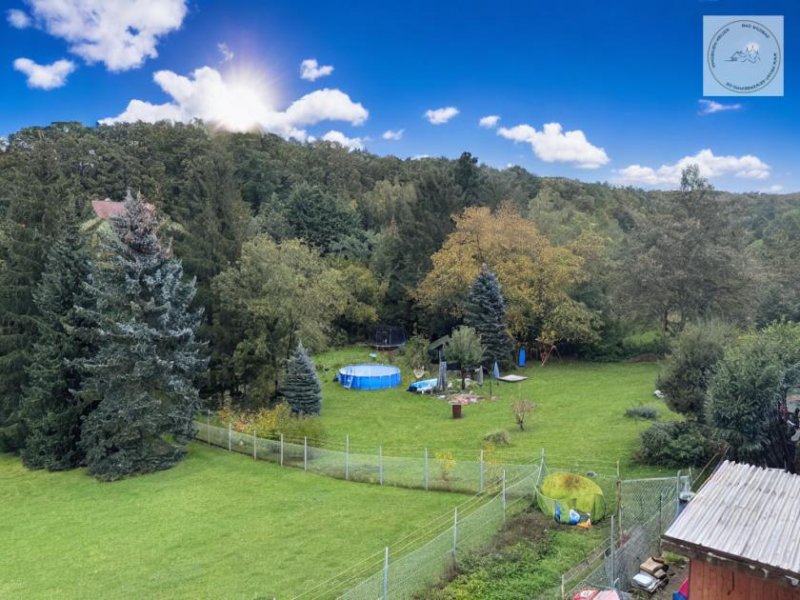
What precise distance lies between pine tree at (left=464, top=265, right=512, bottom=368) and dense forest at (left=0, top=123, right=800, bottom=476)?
→ 1.53 m

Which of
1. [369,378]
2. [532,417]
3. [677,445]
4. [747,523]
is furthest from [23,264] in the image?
[747,523]

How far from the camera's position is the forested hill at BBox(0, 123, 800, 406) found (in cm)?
2695

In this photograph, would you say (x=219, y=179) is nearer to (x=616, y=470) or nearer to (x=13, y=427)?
(x=13, y=427)

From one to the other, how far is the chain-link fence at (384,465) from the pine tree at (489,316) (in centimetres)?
1453

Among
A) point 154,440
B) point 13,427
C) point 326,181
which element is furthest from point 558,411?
point 326,181

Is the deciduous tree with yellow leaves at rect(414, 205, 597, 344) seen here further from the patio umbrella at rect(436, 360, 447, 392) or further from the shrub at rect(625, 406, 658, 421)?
the shrub at rect(625, 406, 658, 421)

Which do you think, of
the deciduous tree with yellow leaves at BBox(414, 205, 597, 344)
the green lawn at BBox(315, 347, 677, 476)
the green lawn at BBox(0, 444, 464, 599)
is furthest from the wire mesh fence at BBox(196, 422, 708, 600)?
the deciduous tree with yellow leaves at BBox(414, 205, 597, 344)

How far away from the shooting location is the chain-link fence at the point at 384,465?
54.4 feet

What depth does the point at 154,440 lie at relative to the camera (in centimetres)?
2239

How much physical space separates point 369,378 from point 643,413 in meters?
15.2

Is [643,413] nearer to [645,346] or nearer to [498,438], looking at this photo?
[498,438]

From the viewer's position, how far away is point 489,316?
3441cm

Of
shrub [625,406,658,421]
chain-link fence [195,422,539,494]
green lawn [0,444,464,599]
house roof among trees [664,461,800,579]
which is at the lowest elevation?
green lawn [0,444,464,599]

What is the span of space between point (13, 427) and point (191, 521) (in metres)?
11.8
